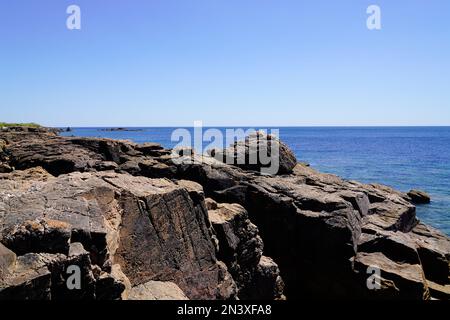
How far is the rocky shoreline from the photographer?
933 cm

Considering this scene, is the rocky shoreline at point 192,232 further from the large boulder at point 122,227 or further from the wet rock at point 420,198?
the wet rock at point 420,198

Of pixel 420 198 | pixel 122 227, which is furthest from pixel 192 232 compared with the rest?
pixel 420 198

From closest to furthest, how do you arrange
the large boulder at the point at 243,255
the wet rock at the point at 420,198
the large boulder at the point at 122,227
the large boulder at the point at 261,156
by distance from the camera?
1. the large boulder at the point at 122,227
2. the large boulder at the point at 243,255
3. the large boulder at the point at 261,156
4. the wet rock at the point at 420,198

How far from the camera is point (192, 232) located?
14.7 meters

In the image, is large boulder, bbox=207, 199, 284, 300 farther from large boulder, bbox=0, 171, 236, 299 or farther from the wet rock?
the wet rock

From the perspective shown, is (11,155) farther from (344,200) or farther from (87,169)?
(344,200)

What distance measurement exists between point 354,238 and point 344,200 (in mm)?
2691

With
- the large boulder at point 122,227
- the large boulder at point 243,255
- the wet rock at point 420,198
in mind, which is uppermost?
the large boulder at point 122,227

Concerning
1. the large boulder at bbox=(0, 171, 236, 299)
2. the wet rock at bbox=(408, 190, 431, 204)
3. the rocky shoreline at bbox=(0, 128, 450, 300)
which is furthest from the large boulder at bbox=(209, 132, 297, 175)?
the wet rock at bbox=(408, 190, 431, 204)

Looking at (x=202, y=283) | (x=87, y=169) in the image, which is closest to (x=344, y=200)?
(x=202, y=283)

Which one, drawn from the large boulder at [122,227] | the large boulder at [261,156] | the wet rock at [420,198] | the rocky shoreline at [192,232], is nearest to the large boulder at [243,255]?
the rocky shoreline at [192,232]

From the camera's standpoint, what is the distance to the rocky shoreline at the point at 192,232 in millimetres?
9328
